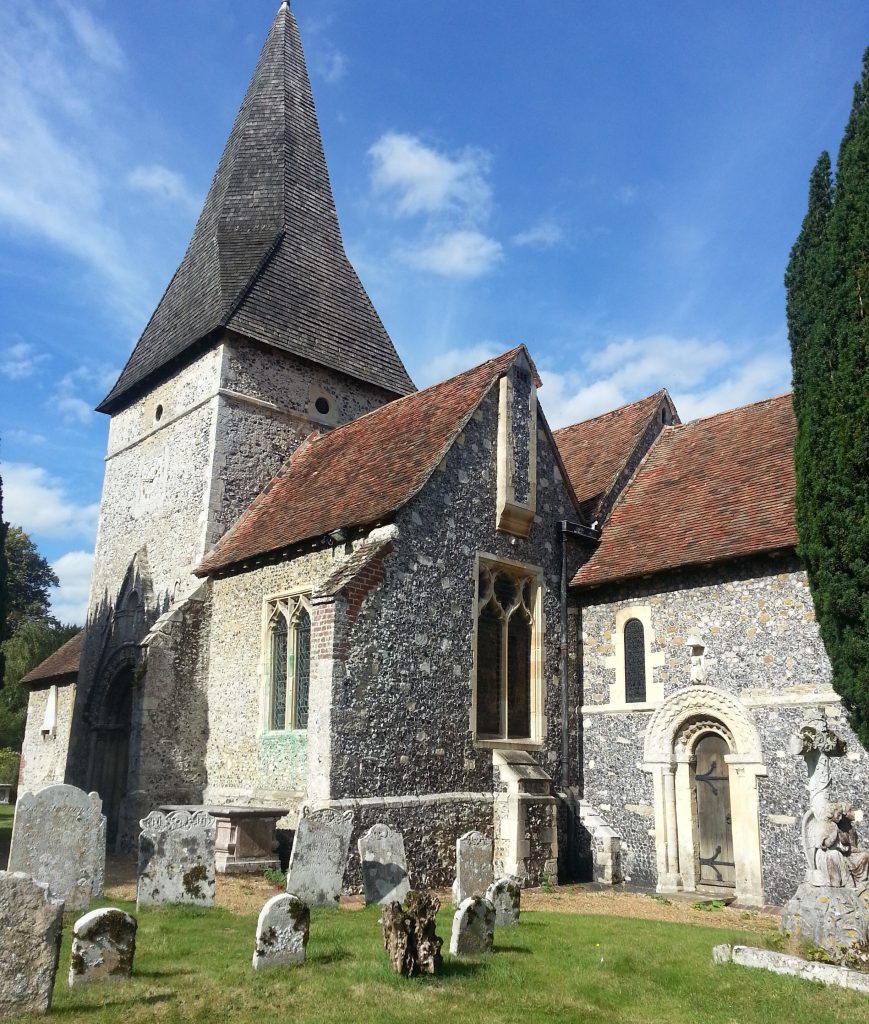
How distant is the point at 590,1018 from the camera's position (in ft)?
18.7

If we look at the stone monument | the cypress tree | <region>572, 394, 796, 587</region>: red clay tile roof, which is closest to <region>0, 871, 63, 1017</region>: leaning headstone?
the stone monument

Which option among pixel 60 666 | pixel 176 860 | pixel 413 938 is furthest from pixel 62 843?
pixel 60 666

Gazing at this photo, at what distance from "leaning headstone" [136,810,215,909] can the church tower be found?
4999 millimetres

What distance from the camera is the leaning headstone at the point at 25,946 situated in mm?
5160

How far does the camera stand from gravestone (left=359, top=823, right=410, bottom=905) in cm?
949

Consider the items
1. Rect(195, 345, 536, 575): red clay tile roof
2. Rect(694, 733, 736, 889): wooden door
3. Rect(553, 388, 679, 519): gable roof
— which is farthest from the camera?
Rect(553, 388, 679, 519): gable roof

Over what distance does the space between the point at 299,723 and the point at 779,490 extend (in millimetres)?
A: 7686

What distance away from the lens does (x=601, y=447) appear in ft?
56.1

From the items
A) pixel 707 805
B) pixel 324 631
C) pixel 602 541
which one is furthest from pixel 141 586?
pixel 707 805

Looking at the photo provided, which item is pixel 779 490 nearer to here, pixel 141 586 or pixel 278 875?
pixel 278 875

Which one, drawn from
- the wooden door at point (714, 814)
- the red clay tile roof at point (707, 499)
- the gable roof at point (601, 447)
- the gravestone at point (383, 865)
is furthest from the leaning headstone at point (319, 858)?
the gable roof at point (601, 447)

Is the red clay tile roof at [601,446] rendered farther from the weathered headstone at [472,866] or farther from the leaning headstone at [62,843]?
the leaning headstone at [62,843]

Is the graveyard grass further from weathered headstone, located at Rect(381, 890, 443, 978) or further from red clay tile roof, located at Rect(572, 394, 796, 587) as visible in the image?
red clay tile roof, located at Rect(572, 394, 796, 587)

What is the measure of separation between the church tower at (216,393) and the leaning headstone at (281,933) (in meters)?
7.53
